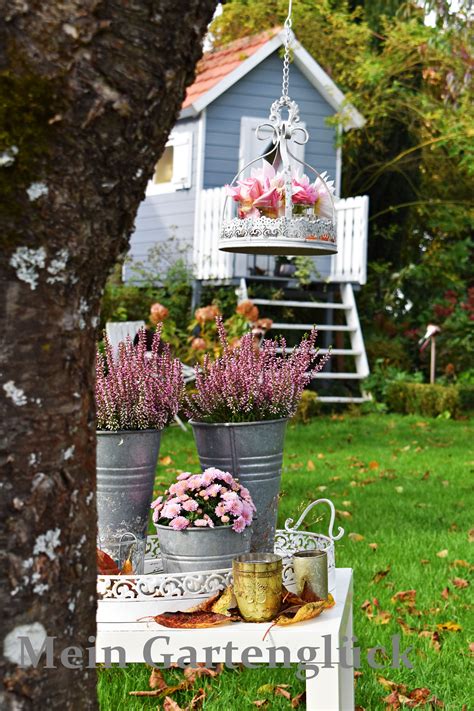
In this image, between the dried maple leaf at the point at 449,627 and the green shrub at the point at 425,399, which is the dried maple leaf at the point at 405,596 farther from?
the green shrub at the point at 425,399

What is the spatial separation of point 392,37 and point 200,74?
3004 millimetres

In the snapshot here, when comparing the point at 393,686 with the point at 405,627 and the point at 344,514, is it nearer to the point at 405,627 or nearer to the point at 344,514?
the point at 405,627

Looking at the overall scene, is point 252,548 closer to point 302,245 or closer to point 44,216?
point 302,245

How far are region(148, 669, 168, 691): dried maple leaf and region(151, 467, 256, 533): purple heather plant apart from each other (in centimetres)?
93

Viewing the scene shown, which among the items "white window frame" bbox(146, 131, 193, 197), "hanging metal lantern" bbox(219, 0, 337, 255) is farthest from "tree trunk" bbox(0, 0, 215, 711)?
"white window frame" bbox(146, 131, 193, 197)

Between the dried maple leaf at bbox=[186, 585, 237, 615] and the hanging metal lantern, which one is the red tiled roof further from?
the dried maple leaf at bbox=[186, 585, 237, 615]

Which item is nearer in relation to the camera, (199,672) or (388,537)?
(199,672)

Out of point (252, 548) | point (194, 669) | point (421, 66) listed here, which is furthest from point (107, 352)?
point (421, 66)

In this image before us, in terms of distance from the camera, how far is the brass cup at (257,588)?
2523 mm

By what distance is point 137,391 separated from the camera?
3.16 m

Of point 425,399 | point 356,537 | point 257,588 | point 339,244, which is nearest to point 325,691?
point 257,588

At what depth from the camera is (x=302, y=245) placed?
3.83 meters

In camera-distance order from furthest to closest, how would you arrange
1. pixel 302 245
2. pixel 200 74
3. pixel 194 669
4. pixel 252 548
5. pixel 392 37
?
pixel 200 74 → pixel 392 37 → pixel 302 245 → pixel 194 669 → pixel 252 548

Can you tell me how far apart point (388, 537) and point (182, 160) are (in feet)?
30.2
